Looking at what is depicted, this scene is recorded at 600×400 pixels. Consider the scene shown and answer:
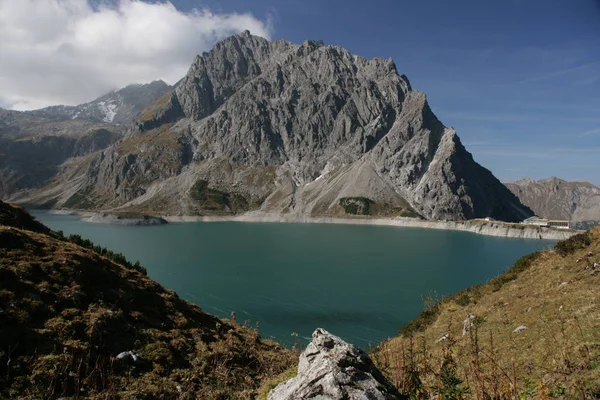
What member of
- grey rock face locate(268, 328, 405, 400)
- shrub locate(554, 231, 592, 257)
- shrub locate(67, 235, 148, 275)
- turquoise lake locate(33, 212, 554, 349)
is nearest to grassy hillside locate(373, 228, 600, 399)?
shrub locate(554, 231, 592, 257)

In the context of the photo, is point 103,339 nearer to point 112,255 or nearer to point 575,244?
point 112,255

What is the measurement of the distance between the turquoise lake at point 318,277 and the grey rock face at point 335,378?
32051 millimetres

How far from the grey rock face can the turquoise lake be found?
32.1 meters

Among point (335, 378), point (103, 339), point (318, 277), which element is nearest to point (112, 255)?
point (103, 339)

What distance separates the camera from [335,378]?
264 inches

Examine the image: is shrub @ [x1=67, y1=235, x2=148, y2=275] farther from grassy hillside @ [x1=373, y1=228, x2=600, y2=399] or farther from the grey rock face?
the grey rock face

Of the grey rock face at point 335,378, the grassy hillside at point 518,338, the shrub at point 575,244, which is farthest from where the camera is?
the shrub at point 575,244

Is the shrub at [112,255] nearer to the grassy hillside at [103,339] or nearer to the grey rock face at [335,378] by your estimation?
the grassy hillside at [103,339]

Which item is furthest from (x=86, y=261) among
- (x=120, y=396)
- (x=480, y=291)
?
(x=480, y=291)

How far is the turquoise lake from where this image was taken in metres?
48.1

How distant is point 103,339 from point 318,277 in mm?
62682

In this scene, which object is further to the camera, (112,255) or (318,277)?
(318,277)

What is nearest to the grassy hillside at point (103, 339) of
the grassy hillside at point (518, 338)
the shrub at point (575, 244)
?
the grassy hillside at point (518, 338)

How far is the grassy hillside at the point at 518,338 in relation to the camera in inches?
324
